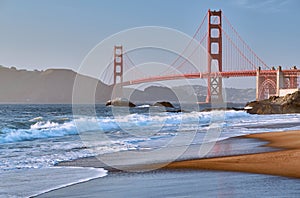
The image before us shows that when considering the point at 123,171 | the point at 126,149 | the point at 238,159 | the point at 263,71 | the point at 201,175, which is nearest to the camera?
the point at 201,175

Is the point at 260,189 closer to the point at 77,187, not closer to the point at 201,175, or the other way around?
the point at 201,175

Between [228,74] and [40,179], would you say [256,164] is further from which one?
[228,74]

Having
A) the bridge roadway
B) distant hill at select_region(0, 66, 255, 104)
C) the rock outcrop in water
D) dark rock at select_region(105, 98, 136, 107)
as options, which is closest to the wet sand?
the rock outcrop in water

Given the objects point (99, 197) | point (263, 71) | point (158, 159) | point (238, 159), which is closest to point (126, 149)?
point (158, 159)

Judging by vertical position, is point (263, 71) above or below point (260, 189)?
above

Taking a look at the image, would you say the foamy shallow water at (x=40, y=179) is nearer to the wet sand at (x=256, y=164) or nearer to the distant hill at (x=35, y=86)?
the wet sand at (x=256, y=164)

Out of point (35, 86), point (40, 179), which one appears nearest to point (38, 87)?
point (35, 86)

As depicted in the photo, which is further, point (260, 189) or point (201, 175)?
point (201, 175)

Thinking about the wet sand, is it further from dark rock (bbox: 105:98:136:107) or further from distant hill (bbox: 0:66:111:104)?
distant hill (bbox: 0:66:111:104)
